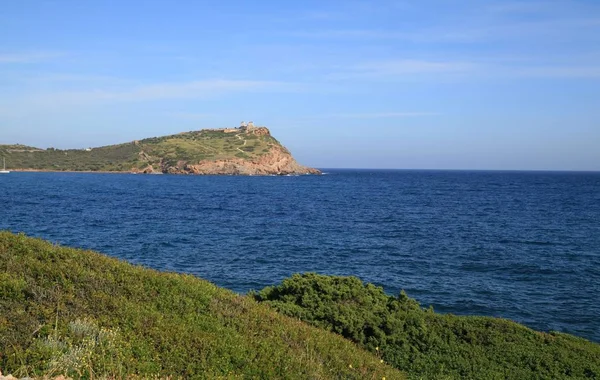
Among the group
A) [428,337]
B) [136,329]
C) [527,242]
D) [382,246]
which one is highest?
[136,329]

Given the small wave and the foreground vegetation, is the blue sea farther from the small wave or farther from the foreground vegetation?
the foreground vegetation

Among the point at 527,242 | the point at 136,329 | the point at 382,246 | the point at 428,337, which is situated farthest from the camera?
the point at 527,242

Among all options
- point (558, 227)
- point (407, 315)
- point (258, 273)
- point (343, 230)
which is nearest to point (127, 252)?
point (258, 273)

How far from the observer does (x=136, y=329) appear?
895 cm

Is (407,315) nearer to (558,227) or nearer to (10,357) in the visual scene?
(10,357)

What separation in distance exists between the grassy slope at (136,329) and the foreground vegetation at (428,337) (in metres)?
1.49

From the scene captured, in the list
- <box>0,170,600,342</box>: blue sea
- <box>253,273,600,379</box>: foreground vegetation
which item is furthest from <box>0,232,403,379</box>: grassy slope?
<box>0,170,600,342</box>: blue sea

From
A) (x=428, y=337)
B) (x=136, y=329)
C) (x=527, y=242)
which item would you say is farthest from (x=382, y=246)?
(x=136, y=329)

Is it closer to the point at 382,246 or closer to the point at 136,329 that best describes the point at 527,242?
the point at 382,246

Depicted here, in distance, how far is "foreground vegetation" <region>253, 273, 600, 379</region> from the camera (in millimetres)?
12633

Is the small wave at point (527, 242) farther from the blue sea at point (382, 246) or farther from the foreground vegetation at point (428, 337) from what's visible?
the foreground vegetation at point (428, 337)

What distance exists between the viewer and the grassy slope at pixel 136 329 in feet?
25.2

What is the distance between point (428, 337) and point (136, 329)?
8.40 metres

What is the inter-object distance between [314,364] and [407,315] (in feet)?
18.8
